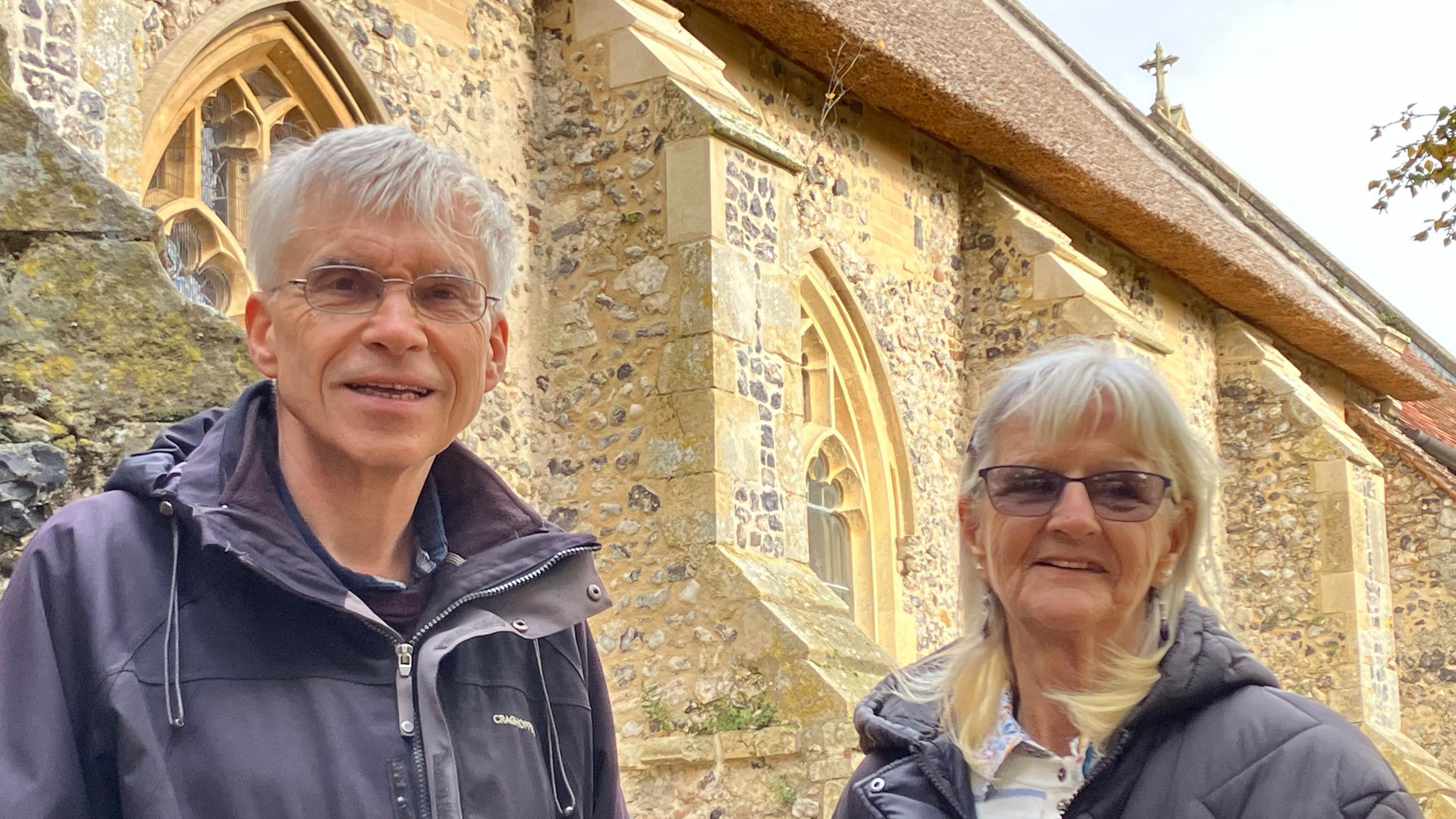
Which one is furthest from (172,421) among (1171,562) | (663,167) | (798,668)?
(663,167)

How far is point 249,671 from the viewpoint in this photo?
172 cm

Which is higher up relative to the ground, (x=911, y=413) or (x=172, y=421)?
(x=911, y=413)

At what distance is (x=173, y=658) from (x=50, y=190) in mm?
1193

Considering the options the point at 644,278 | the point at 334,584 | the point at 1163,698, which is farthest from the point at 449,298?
the point at 644,278

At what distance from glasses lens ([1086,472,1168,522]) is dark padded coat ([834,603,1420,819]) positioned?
151 mm

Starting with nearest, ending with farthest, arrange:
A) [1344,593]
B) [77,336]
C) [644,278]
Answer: [77,336] → [644,278] → [1344,593]

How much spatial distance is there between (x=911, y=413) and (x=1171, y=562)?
9262 mm

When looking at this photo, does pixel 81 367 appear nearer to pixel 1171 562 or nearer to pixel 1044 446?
pixel 1044 446

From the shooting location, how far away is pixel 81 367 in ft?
8.13

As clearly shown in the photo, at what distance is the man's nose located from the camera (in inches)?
74.0

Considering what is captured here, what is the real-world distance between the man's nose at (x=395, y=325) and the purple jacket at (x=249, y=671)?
20 centimetres

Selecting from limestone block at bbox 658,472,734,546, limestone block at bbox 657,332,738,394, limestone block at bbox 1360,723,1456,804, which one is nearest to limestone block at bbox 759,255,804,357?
limestone block at bbox 657,332,738,394

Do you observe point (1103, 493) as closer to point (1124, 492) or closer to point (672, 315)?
point (1124, 492)

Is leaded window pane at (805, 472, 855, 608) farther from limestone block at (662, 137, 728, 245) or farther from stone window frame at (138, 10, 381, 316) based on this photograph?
stone window frame at (138, 10, 381, 316)
